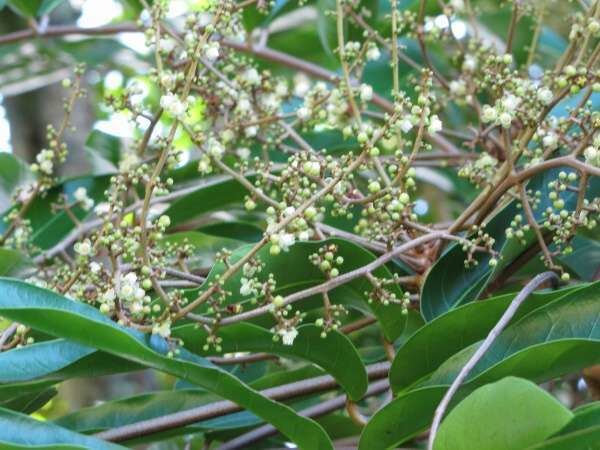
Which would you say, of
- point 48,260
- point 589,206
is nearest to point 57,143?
point 48,260

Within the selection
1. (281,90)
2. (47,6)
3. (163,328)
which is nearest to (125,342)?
(163,328)

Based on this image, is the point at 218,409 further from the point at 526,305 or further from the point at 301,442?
the point at 526,305

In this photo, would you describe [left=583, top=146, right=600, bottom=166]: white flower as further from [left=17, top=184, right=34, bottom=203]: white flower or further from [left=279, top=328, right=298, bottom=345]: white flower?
[left=17, top=184, right=34, bottom=203]: white flower

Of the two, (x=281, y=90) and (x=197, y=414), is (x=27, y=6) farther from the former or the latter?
(x=197, y=414)

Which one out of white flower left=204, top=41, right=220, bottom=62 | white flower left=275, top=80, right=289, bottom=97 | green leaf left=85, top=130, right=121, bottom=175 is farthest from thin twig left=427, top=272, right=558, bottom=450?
green leaf left=85, top=130, right=121, bottom=175

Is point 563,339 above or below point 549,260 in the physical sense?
below

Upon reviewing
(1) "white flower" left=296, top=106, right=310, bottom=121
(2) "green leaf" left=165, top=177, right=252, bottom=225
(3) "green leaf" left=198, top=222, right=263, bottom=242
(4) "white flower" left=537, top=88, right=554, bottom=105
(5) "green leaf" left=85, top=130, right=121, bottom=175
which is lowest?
(4) "white flower" left=537, top=88, right=554, bottom=105
